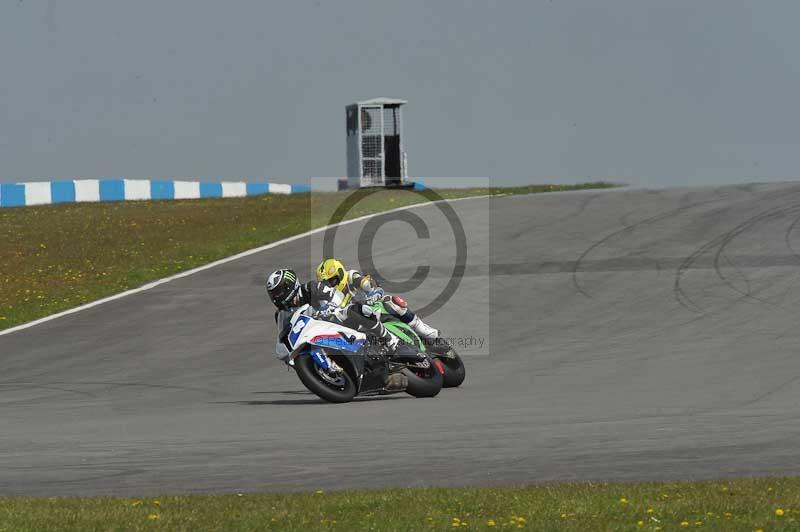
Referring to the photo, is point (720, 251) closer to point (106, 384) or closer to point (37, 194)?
point (106, 384)

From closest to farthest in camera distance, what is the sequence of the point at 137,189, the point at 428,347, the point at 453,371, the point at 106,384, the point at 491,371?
the point at 428,347
the point at 453,371
the point at 491,371
the point at 106,384
the point at 137,189

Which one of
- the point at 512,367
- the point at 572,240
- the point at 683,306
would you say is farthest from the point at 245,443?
the point at 572,240

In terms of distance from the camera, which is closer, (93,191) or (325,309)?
(325,309)

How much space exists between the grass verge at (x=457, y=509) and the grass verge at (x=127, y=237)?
47.7 feet

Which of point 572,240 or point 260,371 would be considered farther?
point 572,240

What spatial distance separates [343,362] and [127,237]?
60.8ft

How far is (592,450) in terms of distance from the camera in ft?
29.7

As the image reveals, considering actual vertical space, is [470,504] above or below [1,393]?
above

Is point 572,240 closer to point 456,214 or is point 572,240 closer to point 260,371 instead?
point 456,214

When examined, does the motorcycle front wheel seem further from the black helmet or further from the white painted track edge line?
the white painted track edge line

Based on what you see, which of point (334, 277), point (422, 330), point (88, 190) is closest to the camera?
point (334, 277)

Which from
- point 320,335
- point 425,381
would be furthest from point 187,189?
point 320,335

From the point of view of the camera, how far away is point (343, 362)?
1305cm

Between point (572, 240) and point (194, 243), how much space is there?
880 cm
